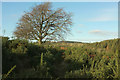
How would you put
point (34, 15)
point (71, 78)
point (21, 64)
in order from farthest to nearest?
point (34, 15) < point (21, 64) < point (71, 78)

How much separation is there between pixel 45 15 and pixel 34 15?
1653 millimetres

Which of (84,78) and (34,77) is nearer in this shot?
(34,77)

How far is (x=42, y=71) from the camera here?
4930 mm

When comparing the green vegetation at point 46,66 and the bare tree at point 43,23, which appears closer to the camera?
the green vegetation at point 46,66

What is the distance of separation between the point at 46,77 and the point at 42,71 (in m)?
0.48

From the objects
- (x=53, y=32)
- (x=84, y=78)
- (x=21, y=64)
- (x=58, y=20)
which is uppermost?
(x=58, y=20)

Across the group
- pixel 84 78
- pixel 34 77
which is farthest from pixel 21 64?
pixel 84 78

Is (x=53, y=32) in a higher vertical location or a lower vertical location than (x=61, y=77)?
higher

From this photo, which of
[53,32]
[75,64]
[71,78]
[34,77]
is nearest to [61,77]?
[71,78]

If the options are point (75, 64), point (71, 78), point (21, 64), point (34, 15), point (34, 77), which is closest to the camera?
point (34, 77)

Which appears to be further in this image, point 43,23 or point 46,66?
point 43,23

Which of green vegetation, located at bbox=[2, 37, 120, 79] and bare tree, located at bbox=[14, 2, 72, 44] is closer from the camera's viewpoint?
green vegetation, located at bbox=[2, 37, 120, 79]

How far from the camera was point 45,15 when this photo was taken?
826 inches

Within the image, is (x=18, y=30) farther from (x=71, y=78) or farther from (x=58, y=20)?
(x=71, y=78)
